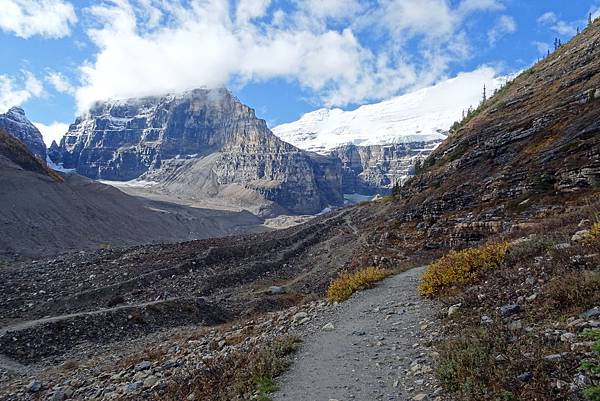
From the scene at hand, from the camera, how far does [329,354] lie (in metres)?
8.74

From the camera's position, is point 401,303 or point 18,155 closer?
point 401,303

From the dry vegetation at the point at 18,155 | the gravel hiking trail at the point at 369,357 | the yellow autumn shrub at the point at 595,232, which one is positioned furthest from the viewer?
the dry vegetation at the point at 18,155

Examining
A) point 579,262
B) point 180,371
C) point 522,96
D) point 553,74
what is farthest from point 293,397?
point 553,74

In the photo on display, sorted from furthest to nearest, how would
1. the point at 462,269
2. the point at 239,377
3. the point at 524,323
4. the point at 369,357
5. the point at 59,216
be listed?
the point at 59,216 < the point at 462,269 < the point at 369,357 < the point at 239,377 < the point at 524,323

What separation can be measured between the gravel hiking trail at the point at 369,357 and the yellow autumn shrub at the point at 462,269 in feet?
1.59

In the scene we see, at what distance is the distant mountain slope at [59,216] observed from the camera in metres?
66.4

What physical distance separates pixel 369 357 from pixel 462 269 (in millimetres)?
4331

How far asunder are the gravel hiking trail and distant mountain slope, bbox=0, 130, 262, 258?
55.6 m

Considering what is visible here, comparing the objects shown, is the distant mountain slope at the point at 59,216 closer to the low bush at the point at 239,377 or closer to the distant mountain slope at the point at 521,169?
the distant mountain slope at the point at 521,169

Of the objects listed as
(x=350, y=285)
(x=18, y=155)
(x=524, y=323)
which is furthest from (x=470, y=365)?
(x=18, y=155)

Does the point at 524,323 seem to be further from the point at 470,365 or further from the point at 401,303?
the point at 401,303

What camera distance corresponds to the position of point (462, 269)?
440 inches

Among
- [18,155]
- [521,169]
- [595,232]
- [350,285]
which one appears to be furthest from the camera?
[18,155]

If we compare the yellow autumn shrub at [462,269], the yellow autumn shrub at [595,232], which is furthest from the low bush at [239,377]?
the yellow autumn shrub at [595,232]
